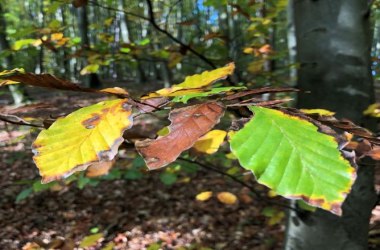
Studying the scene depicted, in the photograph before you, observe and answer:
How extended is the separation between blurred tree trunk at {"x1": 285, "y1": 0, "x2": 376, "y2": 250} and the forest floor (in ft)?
4.80

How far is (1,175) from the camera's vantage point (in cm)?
502

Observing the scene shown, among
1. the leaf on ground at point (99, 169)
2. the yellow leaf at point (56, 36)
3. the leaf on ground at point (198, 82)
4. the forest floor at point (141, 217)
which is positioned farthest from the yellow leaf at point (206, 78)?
the forest floor at point (141, 217)

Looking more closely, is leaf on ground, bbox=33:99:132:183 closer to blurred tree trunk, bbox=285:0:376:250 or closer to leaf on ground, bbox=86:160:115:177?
leaf on ground, bbox=86:160:115:177

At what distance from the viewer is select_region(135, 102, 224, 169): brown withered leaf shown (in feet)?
1.50

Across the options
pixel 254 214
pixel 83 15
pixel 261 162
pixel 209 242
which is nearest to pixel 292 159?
pixel 261 162

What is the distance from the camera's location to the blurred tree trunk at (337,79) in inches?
55.7

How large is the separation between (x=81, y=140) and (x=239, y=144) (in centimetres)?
20

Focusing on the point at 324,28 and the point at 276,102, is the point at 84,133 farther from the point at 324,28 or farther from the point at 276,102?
the point at 324,28

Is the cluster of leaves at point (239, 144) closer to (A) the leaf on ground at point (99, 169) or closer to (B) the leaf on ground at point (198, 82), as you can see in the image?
(B) the leaf on ground at point (198, 82)

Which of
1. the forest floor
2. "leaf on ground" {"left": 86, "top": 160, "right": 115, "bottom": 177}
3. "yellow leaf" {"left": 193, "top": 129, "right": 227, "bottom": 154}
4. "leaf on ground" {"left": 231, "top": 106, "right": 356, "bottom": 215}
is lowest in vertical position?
the forest floor

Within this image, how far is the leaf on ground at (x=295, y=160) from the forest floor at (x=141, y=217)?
2694 mm

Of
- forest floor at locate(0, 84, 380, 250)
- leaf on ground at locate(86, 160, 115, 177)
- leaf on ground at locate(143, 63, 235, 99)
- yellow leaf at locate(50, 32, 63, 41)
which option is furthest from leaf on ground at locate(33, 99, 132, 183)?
forest floor at locate(0, 84, 380, 250)

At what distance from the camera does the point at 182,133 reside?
48 cm

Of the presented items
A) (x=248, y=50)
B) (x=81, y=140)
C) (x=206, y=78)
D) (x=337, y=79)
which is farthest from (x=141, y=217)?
(x=81, y=140)
